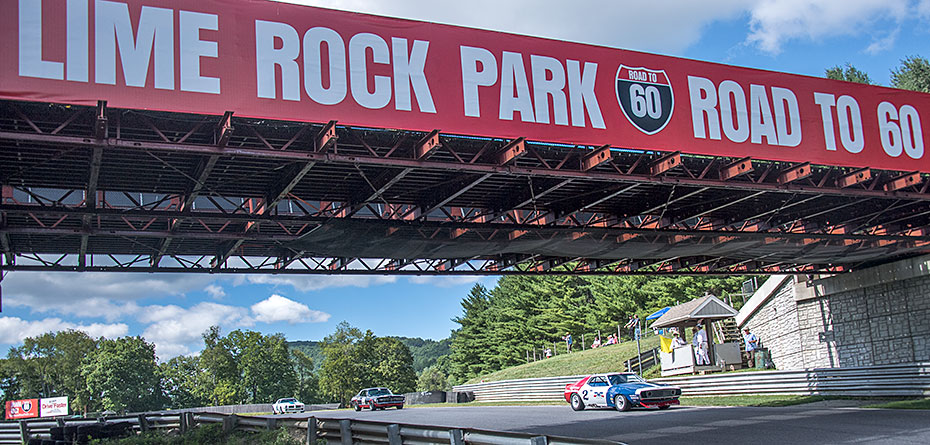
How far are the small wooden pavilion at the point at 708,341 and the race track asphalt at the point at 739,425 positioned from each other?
10.2 metres

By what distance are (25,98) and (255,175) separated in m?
5.34

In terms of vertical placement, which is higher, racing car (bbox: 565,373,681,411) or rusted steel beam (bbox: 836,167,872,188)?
rusted steel beam (bbox: 836,167,872,188)

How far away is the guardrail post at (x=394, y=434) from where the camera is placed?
11603 mm

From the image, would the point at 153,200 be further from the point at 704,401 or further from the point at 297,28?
the point at 704,401

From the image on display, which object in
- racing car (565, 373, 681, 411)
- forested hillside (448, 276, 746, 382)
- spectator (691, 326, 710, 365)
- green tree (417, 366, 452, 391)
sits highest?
forested hillside (448, 276, 746, 382)

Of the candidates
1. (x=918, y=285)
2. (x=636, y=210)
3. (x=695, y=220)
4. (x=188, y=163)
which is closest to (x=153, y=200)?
(x=188, y=163)

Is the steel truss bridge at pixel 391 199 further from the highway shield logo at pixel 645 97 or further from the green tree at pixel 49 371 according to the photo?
the green tree at pixel 49 371

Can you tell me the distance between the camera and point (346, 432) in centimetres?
1348

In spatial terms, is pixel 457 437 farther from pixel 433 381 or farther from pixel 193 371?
pixel 433 381

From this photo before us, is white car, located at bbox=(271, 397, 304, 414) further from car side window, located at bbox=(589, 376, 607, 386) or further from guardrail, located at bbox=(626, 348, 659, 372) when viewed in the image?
car side window, located at bbox=(589, 376, 607, 386)

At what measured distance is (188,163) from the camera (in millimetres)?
16391

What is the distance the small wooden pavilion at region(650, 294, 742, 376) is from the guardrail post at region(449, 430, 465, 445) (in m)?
25.9

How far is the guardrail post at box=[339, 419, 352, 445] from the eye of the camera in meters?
13.4

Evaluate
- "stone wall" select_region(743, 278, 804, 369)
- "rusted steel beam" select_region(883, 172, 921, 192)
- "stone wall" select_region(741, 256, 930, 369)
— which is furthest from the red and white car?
"rusted steel beam" select_region(883, 172, 921, 192)
